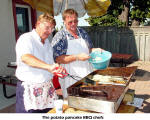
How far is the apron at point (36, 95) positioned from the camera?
1.81 m

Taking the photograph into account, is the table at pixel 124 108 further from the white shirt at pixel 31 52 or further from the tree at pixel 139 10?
the tree at pixel 139 10

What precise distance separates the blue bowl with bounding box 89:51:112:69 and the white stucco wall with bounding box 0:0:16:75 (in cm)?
392

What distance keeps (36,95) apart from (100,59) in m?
0.87

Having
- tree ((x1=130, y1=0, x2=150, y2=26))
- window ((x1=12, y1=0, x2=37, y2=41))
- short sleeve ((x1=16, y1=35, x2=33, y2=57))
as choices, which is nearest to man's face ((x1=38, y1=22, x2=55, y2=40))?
short sleeve ((x1=16, y1=35, x2=33, y2=57))

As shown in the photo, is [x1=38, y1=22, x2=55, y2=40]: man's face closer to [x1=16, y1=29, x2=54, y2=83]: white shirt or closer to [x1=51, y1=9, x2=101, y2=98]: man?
[x1=16, y1=29, x2=54, y2=83]: white shirt

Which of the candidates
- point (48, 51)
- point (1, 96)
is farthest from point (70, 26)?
point (1, 96)

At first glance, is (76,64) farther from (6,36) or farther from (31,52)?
(6,36)

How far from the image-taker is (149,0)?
434 inches

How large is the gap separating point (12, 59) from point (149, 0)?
911 cm

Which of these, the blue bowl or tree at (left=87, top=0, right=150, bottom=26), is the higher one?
tree at (left=87, top=0, right=150, bottom=26)

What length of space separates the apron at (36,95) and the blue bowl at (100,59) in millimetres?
607

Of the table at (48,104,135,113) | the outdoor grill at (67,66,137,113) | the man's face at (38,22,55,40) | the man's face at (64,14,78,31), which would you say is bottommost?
the table at (48,104,135,113)

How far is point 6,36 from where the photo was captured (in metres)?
5.51

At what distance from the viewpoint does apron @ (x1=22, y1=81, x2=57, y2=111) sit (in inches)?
71.1
